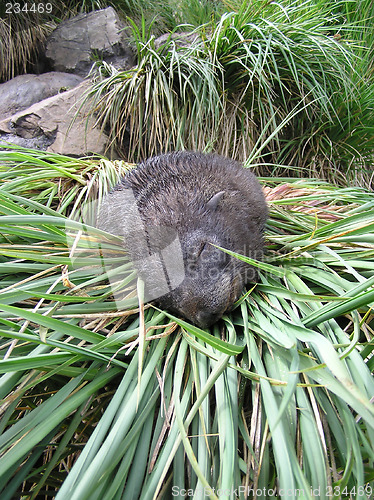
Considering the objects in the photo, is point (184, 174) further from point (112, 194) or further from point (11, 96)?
point (11, 96)

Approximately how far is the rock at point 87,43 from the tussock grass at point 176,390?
4.58 metres

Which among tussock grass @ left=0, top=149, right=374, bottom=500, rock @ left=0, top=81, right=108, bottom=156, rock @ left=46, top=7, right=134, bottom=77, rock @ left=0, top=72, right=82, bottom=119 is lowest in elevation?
tussock grass @ left=0, top=149, right=374, bottom=500

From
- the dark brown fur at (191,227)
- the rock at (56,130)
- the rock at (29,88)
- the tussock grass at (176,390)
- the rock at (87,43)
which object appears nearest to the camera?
the tussock grass at (176,390)

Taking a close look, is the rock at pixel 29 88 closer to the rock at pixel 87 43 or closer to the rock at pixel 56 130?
the rock at pixel 87 43

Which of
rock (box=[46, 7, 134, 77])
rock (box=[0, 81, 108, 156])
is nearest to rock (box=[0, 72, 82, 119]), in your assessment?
rock (box=[46, 7, 134, 77])

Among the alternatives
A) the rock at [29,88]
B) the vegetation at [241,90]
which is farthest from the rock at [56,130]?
the rock at [29,88]

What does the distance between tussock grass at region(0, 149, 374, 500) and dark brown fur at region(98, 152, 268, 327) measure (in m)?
0.12

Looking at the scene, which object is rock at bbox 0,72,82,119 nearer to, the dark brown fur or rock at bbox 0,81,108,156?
rock at bbox 0,81,108,156

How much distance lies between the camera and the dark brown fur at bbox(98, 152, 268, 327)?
1385mm

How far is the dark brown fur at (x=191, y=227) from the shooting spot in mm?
1385

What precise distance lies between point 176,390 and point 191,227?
2.49 ft

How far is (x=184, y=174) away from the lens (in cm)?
189

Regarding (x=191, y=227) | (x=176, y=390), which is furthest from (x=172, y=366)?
(x=191, y=227)

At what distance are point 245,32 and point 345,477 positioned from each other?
3.80m
